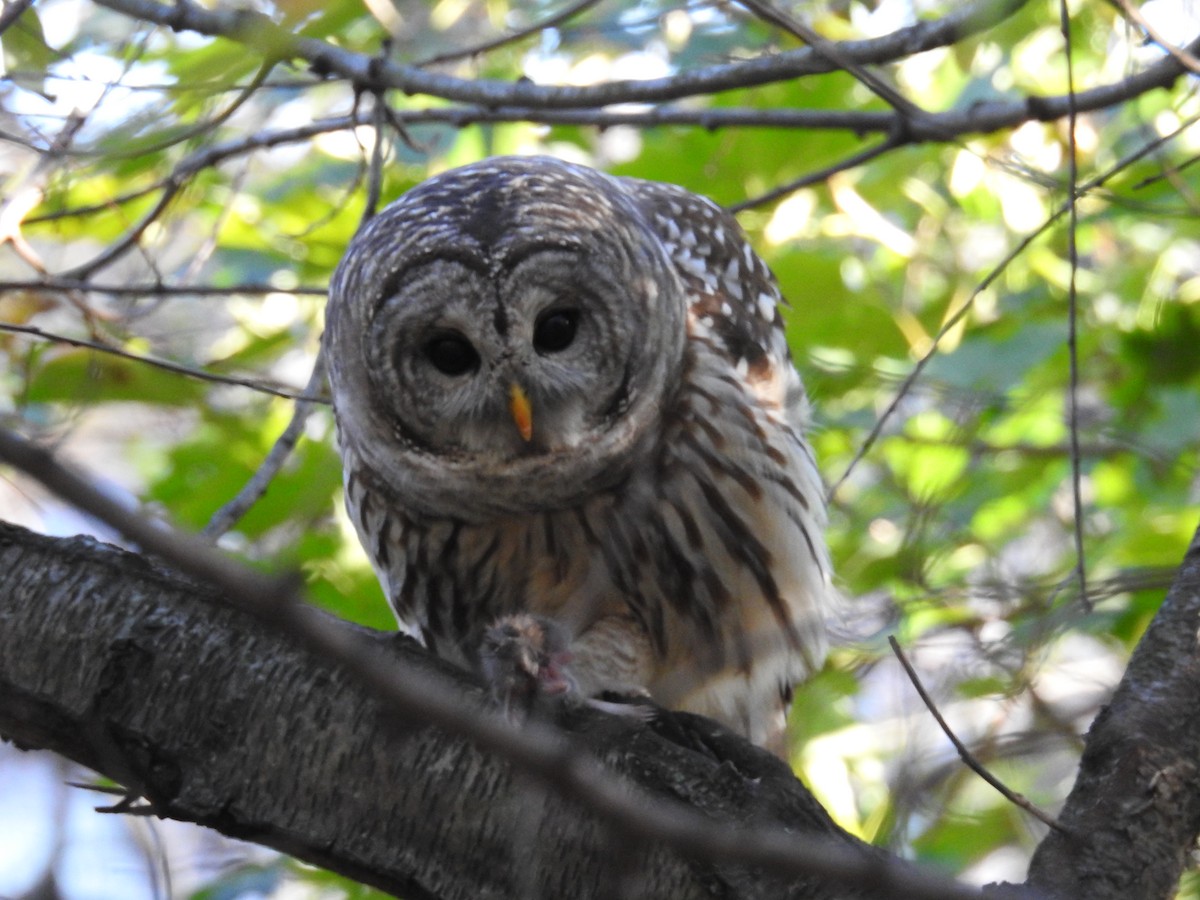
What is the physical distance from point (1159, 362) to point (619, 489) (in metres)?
1.93

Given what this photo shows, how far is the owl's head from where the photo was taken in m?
2.95

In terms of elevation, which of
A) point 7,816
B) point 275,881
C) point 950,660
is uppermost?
point 950,660

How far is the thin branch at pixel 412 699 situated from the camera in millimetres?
750

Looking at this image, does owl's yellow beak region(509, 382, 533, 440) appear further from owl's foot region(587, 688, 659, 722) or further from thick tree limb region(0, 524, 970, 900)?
thick tree limb region(0, 524, 970, 900)

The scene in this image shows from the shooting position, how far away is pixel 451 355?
3045 millimetres

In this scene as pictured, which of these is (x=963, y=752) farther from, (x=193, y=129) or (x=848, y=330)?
(x=848, y=330)

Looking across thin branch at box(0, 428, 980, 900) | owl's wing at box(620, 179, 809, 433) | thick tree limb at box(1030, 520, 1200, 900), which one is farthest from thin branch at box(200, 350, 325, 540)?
thin branch at box(0, 428, 980, 900)

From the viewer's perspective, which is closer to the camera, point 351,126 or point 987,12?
point 987,12

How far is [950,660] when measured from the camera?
207 cm

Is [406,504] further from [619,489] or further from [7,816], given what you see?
[7,816]

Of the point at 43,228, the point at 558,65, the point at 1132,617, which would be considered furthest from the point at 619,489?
the point at 558,65

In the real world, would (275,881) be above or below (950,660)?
below

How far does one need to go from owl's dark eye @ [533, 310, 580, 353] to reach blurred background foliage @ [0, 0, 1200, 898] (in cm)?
53

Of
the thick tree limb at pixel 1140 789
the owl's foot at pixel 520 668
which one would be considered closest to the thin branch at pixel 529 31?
the owl's foot at pixel 520 668
